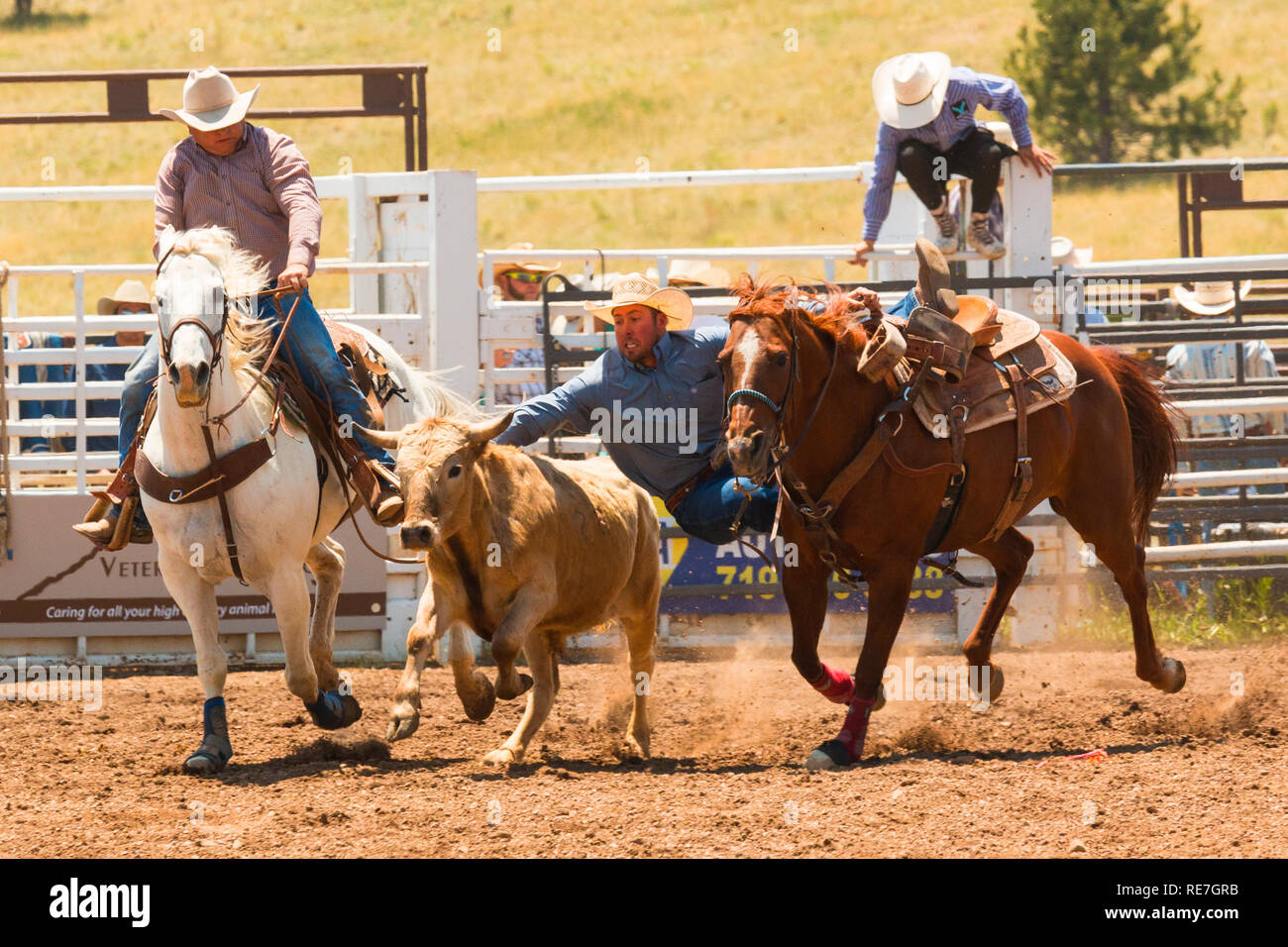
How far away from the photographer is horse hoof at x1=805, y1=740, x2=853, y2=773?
5.79 m

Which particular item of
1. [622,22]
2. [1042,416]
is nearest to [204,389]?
[1042,416]

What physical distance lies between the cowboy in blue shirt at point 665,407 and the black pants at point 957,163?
2.65 metres

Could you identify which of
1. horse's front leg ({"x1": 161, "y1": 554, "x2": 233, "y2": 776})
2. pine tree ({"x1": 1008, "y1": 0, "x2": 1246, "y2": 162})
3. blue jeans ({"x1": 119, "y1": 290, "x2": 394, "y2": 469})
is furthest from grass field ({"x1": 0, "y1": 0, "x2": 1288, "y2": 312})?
horse's front leg ({"x1": 161, "y1": 554, "x2": 233, "y2": 776})

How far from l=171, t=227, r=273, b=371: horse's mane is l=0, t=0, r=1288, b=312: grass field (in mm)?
25854

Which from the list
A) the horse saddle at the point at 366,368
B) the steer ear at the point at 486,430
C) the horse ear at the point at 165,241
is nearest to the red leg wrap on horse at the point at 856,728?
the steer ear at the point at 486,430

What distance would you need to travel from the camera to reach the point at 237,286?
593cm

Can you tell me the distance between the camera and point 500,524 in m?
5.89

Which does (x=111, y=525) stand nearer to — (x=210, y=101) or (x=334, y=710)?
(x=334, y=710)

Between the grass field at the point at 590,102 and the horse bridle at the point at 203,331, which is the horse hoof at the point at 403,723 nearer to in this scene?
the horse bridle at the point at 203,331

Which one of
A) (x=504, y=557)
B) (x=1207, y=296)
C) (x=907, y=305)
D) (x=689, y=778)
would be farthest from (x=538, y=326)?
(x=1207, y=296)

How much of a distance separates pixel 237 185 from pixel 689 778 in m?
3.21

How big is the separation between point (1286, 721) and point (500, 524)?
11.5 ft

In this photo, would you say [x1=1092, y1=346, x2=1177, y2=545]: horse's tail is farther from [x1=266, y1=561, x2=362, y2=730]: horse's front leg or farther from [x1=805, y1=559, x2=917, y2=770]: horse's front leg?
[x1=266, y1=561, x2=362, y2=730]: horse's front leg
